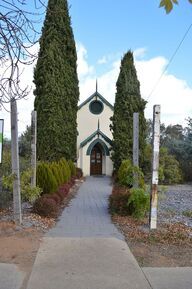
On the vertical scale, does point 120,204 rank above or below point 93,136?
below

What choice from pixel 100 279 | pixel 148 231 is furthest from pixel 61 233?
pixel 100 279

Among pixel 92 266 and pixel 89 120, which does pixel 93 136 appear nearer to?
pixel 89 120

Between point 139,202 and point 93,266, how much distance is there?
4984 millimetres

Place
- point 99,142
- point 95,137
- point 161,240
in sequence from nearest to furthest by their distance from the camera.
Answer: point 161,240 < point 95,137 < point 99,142

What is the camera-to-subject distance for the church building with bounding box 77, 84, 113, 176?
39.3 meters

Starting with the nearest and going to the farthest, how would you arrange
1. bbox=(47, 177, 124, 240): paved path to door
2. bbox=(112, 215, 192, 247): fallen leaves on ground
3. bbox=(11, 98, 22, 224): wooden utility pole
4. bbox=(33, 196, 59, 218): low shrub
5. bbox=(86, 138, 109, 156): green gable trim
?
bbox=(112, 215, 192, 247): fallen leaves on ground
bbox=(47, 177, 124, 240): paved path to door
bbox=(11, 98, 22, 224): wooden utility pole
bbox=(33, 196, 59, 218): low shrub
bbox=(86, 138, 109, 156): green gable trim

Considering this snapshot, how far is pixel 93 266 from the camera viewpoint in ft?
23.0

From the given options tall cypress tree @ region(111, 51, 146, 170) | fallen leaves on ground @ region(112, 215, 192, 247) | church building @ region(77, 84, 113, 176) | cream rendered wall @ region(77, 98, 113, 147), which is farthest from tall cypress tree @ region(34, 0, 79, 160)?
fallen leaves on ground @ region(112, 215, 192, 247)

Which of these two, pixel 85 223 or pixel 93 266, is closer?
pixel 93 266

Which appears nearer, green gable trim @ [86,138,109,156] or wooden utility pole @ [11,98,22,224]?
wooden utility pole @ [11,98,22,224]

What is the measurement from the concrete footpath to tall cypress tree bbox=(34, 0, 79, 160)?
60.2 ft

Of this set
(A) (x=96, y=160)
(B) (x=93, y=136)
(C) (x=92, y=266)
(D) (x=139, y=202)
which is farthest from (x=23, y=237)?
(A) (x=96, y=160)

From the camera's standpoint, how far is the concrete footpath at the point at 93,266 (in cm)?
609

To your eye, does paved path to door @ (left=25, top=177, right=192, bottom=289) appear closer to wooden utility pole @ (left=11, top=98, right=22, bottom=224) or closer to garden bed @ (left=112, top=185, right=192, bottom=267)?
garden bed @ (left=112, top=185, right=192, bottom=267)
